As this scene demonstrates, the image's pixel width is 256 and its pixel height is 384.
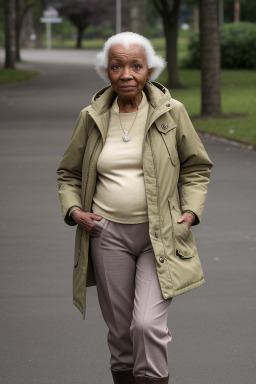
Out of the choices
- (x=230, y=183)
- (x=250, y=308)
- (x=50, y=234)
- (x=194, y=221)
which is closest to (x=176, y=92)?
(x=230, y=183)

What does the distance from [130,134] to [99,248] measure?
1.60ft

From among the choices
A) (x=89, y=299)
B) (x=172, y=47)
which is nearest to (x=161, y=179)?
(x=89, y=299)

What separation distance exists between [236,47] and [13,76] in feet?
37.1

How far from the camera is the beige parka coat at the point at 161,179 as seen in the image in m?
4.05

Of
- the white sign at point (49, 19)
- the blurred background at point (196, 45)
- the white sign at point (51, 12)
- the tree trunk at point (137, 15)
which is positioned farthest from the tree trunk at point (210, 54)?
the white sign at point (51, 12)

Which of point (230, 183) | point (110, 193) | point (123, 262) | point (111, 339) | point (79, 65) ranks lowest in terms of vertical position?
point (79, 65)

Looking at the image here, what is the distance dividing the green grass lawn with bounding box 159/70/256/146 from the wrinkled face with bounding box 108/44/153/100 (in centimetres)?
1264

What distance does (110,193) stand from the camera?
411 centimetres

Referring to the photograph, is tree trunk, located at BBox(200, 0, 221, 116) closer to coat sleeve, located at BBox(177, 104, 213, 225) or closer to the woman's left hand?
coat sleeve, located at BBox(177, 104, 213, 225)

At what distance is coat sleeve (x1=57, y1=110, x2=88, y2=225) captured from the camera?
4273 mm

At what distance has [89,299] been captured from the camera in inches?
280

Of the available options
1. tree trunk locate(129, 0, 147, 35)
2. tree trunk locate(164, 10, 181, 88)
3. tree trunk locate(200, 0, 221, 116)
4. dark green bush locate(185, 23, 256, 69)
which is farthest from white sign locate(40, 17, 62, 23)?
tree trunk locate(200, 0, 221, 116)

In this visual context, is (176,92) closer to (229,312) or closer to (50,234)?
(50,234)

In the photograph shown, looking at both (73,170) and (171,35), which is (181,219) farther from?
(171,35)
